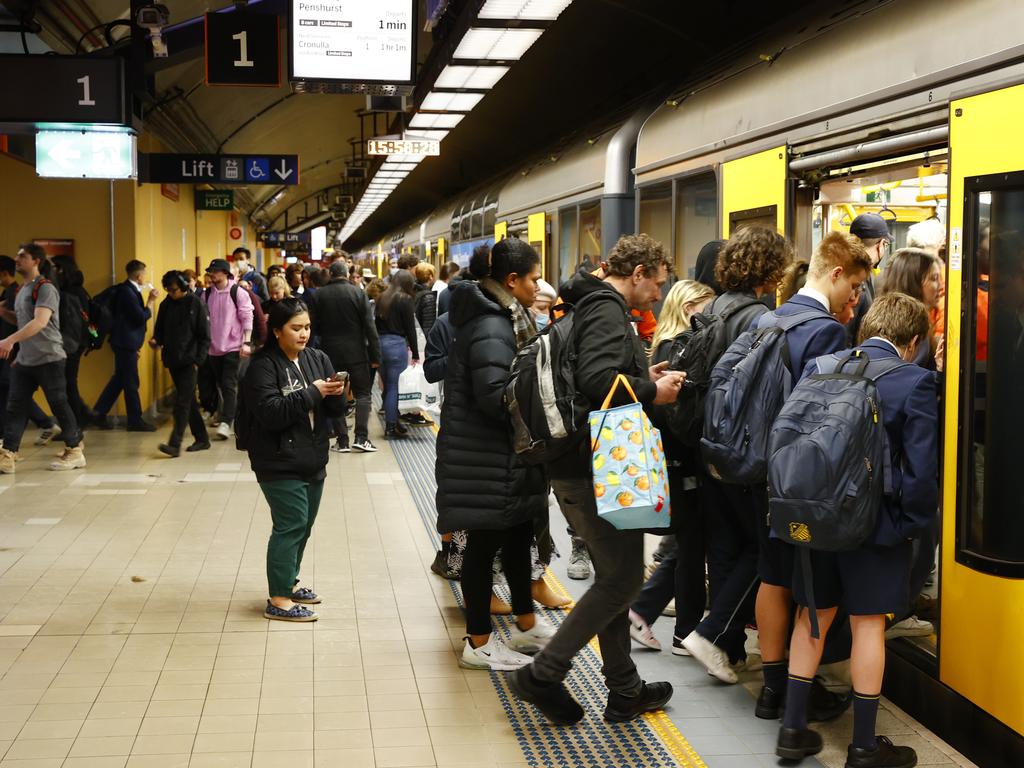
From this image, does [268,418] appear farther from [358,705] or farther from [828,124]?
[828,124]

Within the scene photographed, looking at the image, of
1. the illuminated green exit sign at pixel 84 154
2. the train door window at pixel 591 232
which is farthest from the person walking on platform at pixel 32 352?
the train door window at pixel 591 232

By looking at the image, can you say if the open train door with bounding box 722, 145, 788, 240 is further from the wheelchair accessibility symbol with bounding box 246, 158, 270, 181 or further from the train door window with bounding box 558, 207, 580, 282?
the wheelchair accessibility symbol with bounding box 246, 158, 270, 181

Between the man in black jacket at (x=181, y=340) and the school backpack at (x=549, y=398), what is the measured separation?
6.80m

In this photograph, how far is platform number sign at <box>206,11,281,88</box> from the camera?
353 inches

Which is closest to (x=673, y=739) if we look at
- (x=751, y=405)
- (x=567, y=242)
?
(x=751, y=405)

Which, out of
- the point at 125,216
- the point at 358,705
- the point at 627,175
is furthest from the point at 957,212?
the point at 125,216

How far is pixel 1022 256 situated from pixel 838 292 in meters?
0.72

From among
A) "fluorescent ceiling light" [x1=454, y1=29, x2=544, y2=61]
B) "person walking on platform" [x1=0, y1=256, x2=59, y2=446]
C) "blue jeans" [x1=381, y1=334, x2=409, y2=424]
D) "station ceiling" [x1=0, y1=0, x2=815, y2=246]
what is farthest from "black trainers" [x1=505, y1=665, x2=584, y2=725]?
"blue jeans" [x1=381, y1=334, x2=409, y2=424]

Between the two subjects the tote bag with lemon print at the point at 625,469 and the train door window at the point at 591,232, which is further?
the train door window at the point at 591,232

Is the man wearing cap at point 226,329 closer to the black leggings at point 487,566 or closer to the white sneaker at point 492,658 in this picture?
the black leggings at point 487,566

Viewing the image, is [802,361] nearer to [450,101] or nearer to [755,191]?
[755,191]

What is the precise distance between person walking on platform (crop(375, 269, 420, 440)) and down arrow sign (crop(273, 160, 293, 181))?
266 cm

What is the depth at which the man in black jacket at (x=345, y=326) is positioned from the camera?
10102 millimetres

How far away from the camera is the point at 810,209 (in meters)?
5.46
